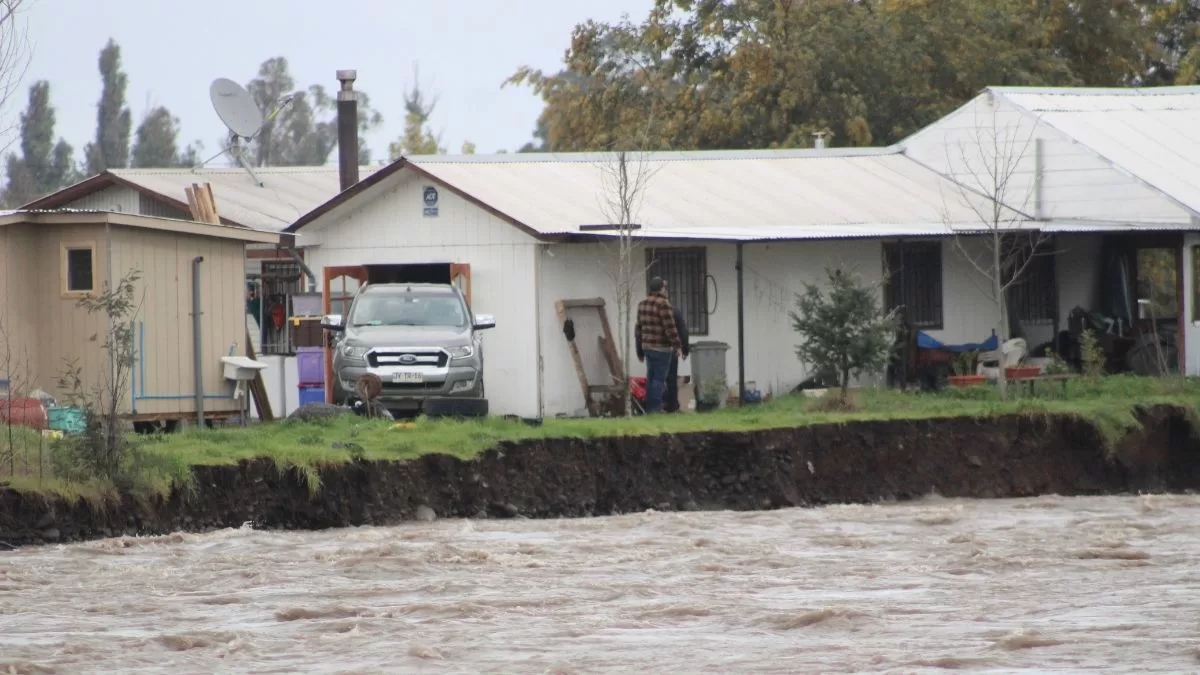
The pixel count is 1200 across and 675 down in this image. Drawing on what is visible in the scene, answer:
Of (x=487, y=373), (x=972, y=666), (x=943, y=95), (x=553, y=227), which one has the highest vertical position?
(x=943, y=95)

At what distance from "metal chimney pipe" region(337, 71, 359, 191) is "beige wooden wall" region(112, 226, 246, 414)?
7209 mm

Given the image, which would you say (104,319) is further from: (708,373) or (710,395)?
(708,373)

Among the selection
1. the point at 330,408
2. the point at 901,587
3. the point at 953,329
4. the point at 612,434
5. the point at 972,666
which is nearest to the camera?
the point at 972,666

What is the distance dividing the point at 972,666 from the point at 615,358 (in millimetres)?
13715

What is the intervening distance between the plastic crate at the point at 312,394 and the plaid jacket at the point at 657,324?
223 inches

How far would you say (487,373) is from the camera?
2664 cm

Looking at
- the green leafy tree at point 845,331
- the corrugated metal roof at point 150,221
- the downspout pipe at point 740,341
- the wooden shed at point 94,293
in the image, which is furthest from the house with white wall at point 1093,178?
the wooden shed at point 94,293

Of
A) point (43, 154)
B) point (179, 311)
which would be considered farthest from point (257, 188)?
point (43, 154)

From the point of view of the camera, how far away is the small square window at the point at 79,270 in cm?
2280

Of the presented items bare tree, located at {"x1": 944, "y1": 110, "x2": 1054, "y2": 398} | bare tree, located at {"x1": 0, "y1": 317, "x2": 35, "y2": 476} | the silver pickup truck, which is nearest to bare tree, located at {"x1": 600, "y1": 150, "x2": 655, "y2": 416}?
the silver pickup truck

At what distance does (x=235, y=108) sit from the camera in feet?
108

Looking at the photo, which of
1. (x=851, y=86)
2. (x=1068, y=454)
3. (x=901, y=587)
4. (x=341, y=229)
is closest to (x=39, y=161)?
(x=851, y=86)

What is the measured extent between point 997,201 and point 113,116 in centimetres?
7359

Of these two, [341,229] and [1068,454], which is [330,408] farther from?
[1068,454]
